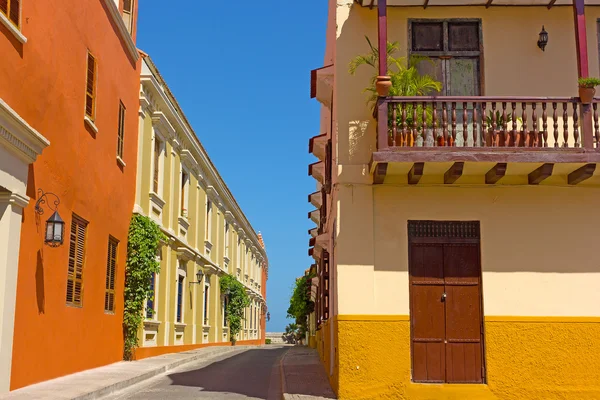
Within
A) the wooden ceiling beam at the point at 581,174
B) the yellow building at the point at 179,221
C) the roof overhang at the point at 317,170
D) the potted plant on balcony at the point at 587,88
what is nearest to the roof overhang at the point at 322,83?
the roof overhang at the point at 317,170

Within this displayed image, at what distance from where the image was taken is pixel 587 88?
32.8 feet

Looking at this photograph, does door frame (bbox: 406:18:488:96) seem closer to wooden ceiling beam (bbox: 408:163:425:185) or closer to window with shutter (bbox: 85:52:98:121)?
wooden ceiling beam (bbox: 408:163:425:185)

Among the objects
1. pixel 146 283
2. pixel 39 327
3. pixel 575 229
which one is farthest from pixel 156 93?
pixel 575 229

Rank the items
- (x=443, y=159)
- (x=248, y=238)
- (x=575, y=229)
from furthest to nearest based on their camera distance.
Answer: (x=248, y=238) < (x=575, y=229) < (x=443, y=159)

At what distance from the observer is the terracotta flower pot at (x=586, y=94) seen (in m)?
10.0

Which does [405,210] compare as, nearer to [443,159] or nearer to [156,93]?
[443,159]

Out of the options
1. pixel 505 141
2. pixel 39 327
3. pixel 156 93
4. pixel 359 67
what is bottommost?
pixel 39 327

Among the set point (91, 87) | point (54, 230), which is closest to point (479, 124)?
point (54, 230)

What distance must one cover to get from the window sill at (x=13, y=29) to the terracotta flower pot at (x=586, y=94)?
26.6ft

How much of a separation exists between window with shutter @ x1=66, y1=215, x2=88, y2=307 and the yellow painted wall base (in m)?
5.79

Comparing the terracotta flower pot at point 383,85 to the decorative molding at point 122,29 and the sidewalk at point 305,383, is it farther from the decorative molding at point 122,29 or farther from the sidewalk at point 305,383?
the decorative molding at point 122,29

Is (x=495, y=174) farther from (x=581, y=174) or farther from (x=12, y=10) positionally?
(x=12, y=10)

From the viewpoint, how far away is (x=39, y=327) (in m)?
11.6

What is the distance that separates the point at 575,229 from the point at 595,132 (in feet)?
5.01
